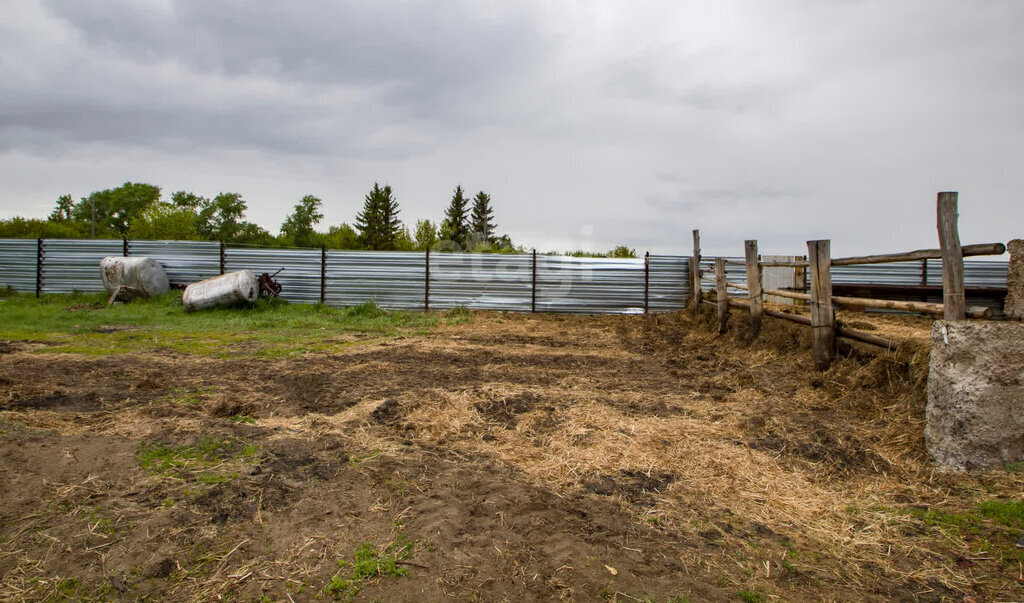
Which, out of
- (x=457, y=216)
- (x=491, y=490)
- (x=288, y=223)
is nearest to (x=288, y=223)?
(x=288, y=223)

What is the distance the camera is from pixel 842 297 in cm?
544

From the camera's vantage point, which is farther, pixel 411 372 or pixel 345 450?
pixel 411 372

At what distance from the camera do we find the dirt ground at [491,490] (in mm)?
2295

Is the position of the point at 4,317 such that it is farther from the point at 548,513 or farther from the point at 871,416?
the point at 871,416

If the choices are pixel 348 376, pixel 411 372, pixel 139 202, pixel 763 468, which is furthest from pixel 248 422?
pixel 139 202

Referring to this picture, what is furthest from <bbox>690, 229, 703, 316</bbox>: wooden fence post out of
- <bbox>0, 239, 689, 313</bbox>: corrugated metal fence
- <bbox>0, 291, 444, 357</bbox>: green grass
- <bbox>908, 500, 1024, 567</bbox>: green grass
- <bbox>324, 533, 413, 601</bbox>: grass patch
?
<bbox>324, 533, 413, 601</bbox>: grass patch

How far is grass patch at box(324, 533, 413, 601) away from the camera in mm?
2203

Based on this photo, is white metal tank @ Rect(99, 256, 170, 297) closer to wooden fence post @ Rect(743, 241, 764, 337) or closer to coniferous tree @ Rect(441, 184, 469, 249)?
wooden fence post @ Rect(743, 241, 764, 337)

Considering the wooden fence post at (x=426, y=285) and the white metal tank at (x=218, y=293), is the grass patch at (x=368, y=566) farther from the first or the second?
the wooden fence post at (x=426, y=285)

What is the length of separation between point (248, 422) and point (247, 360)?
10.6ft

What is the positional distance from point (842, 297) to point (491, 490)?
4.42m

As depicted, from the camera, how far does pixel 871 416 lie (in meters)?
4.43

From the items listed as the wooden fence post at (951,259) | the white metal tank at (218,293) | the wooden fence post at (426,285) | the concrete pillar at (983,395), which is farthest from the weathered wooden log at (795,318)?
the white metal tank at (218,293)

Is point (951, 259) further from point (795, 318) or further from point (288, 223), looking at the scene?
point (288, 223)
